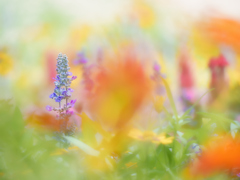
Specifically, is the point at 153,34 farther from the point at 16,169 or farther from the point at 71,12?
the point at 16,169

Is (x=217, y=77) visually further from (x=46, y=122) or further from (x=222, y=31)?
(x=46, y=122)

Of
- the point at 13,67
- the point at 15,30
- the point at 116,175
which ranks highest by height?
the point at 15,30

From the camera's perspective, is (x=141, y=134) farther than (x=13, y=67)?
No

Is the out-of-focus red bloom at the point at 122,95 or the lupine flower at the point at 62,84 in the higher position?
the lupine flower at the point at 62,84

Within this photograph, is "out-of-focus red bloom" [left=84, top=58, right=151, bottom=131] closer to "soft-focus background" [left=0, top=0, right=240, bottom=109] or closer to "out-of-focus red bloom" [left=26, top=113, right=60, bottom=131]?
"out-of-focus red bloom" [left=26, top=113, right=60, bottom=131]

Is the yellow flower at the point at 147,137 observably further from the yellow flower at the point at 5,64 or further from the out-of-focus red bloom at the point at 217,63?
the out-of-focus red bloom at the point at 217,63

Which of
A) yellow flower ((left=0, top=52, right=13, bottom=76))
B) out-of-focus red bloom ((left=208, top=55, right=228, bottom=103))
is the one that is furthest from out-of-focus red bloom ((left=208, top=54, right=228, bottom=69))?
yellow flower ((left=0, top=52, right=13, bottom=76))

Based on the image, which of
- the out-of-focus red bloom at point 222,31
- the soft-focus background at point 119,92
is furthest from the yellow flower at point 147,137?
the out-of-focus red bloom at point 222,31

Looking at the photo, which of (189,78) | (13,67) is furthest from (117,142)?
(189,78)
